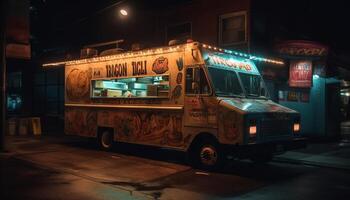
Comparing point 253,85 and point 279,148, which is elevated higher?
point 253,85

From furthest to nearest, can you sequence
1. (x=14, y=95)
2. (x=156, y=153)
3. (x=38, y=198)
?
(x=14, y=95)
(x=156, y=153)
(x=38, y=198)

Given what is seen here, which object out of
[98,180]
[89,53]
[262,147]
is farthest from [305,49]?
[98,180]

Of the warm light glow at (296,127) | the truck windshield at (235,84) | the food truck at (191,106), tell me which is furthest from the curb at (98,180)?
the warm light glow at (296,127)

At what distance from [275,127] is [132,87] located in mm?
4906

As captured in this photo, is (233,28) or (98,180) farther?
(233,28)

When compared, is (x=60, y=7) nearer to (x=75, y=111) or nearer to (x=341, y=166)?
(x=75, y=111)

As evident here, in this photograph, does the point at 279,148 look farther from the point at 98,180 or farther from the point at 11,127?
the point at 11,127

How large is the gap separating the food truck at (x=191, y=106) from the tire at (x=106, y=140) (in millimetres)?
33

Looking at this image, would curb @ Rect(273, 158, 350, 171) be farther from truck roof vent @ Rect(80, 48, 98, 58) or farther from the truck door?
truck roof vent @ Rect(80, 48, 98, 58)

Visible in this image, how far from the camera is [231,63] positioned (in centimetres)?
1155

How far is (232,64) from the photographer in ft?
37.9

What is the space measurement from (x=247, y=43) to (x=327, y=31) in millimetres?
7037

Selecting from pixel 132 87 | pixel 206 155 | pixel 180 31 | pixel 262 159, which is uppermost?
pixel 180 31

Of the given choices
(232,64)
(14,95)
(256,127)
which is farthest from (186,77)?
(14,95)
